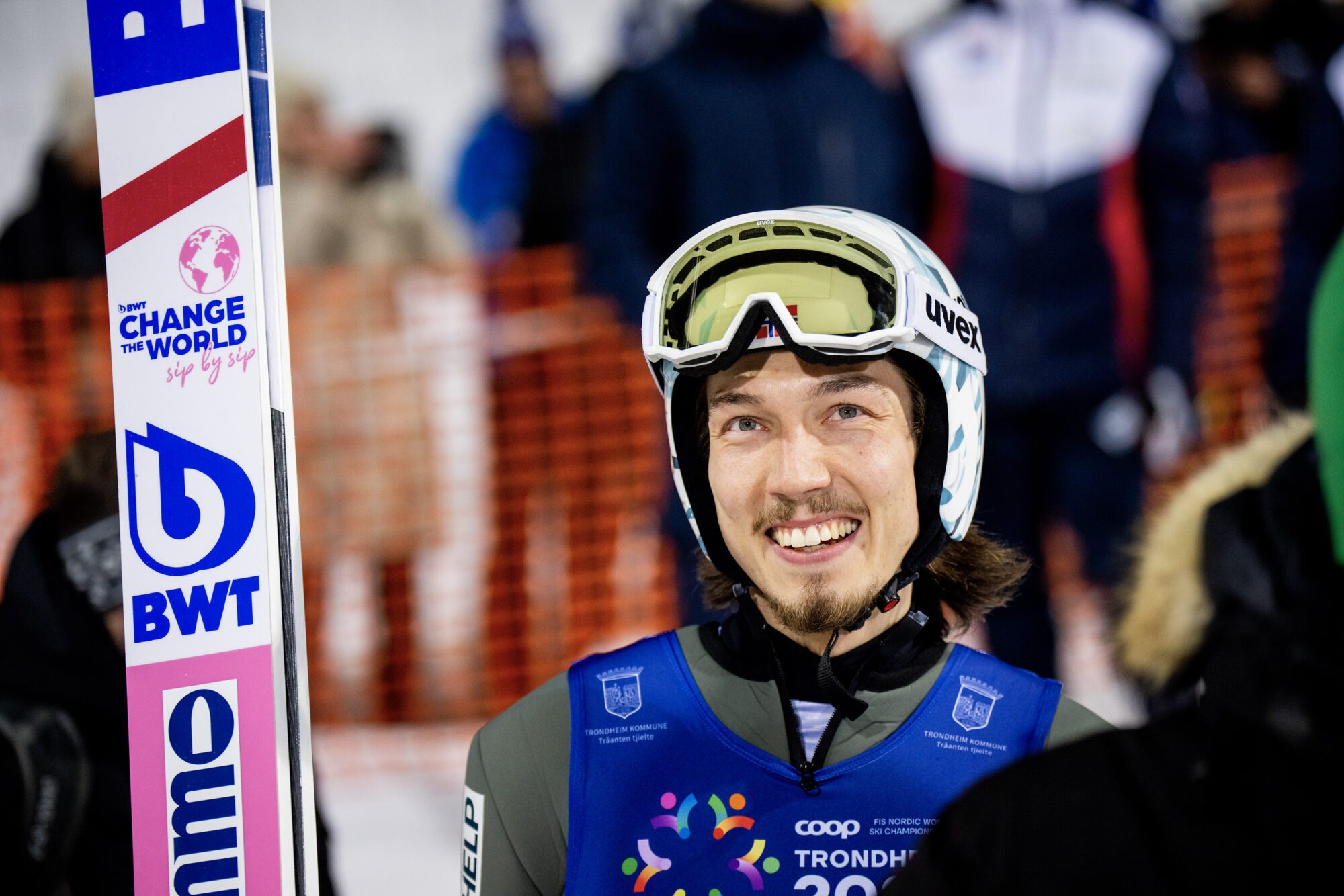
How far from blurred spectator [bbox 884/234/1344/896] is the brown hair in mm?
784

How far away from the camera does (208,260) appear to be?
1.58 metres

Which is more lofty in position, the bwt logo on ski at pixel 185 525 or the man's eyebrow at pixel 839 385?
the man's eyebrow at pixel 839 385

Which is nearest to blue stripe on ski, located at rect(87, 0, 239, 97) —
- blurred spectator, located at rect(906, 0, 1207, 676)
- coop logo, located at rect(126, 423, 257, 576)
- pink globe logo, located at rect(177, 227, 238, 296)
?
pink globe logo, located at rect(177, 227, 238, 296)

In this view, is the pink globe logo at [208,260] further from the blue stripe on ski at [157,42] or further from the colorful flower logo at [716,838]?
the colorful flower logo at [716,838]

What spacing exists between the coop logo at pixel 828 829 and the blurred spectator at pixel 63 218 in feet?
15.0

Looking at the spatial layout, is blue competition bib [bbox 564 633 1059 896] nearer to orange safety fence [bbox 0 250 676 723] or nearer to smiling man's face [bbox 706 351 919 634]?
smiling man's face [bbox 706 351 919 634]

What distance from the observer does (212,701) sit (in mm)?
1583

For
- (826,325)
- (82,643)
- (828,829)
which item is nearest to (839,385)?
(826,325)

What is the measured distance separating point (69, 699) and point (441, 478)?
323cm

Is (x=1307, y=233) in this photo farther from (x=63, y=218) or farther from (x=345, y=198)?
(x=63, y=218)

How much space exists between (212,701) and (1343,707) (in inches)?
47.4

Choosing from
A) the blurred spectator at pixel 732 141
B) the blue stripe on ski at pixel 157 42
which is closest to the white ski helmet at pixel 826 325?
the blue stripe on ski at pixel 157 42

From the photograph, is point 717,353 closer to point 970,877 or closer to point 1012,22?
point 970,877

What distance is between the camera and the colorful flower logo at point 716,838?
172 centimetres
